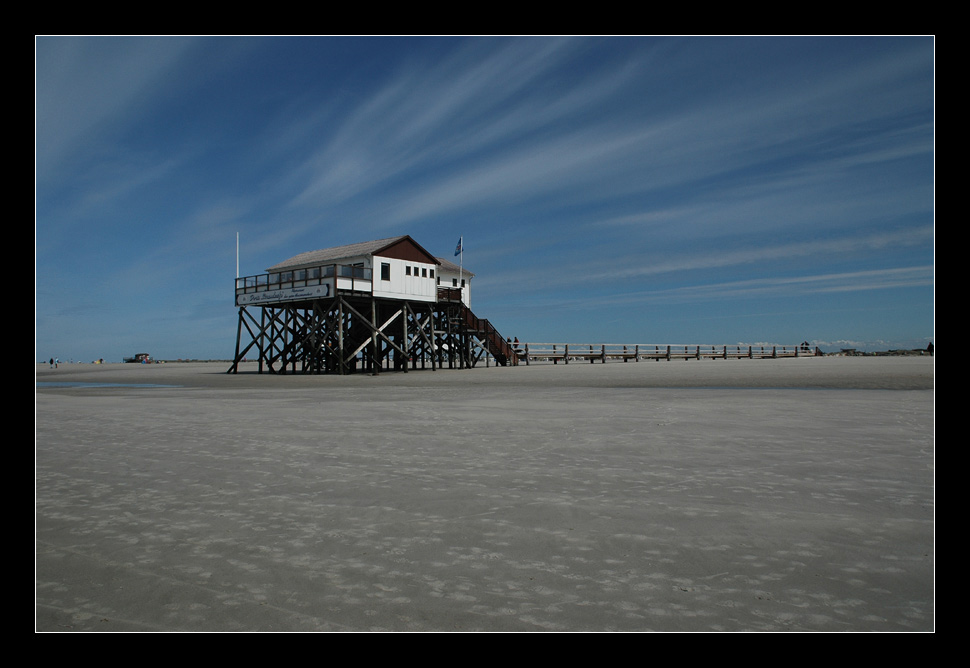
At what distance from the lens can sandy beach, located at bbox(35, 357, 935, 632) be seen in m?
2.89

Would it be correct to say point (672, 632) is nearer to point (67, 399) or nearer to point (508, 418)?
point (508, 418)

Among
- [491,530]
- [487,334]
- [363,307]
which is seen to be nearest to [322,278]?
[363,307]

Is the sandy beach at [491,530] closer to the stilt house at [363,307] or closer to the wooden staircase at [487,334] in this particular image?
the stilt house at [363,307]

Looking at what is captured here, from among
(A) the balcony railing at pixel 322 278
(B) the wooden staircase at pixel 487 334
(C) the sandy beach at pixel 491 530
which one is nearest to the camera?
(C) the sandy beach at pixel 491 530

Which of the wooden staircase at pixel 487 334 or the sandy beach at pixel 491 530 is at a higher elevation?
the wooden staircase at pixel 487 334

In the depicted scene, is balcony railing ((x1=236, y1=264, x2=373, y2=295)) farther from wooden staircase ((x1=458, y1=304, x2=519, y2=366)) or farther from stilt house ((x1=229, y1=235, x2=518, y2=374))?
wooden staircase ((x1=458, y1=304, x2=519, y2=366))

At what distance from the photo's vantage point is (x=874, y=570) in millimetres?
3293

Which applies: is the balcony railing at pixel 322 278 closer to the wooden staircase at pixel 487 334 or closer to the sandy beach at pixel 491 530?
the wooden staircase at pixel 487 334

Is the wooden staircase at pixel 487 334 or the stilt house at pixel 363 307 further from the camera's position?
the wooden staircase at pixel 487 334

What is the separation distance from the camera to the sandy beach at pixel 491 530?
2.89m

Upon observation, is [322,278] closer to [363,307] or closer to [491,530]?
[363,307]

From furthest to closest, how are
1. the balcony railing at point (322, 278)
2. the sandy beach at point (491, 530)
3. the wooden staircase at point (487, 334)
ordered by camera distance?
the wooden staircase at point (487, 334)
the balcony railing at point (322, 278)
the sandy beach at point (491, 530)

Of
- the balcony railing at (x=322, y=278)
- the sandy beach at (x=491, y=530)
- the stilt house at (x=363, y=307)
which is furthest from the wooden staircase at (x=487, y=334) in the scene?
the sandy beach at (x=491, y=530)

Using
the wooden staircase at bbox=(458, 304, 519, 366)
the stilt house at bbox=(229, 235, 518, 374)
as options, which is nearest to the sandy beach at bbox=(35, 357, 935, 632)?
the stilt house at bbox=(229, 235, 518, 374)
